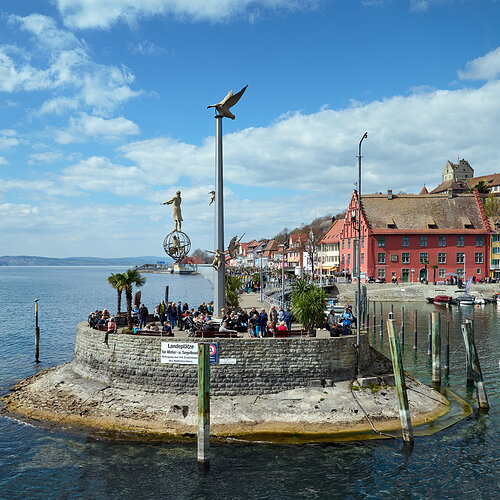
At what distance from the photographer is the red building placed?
76.4 metres

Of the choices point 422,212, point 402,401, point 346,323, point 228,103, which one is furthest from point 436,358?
point 422,212

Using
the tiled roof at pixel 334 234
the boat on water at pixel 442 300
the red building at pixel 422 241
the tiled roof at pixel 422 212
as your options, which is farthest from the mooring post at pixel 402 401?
the tiled roof at pixel 334 234

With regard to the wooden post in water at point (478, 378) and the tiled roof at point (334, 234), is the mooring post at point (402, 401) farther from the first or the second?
the tiled roof at point (334, 234)

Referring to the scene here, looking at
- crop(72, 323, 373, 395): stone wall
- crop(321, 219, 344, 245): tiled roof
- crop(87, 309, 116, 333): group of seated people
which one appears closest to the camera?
crop(72, 323, 373, 395): stone wall

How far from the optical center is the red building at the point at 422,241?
76375mm

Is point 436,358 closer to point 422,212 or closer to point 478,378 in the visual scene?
point 478,378

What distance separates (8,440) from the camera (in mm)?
18781

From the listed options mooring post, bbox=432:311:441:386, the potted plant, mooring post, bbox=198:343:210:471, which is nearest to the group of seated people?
mooring post, bbox=198:343:210:471

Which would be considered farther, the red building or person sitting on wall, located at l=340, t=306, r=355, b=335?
the red building

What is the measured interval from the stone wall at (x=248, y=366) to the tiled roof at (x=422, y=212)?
5820cm

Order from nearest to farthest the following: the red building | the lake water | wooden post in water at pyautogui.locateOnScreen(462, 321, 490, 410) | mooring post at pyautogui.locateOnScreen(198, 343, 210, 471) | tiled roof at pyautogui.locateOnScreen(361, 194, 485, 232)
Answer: the lake water
mooring post at pyautogui.locateOnScreen(198, 343, 210, 471)
wooden post in water at pyautogui.locateOnScreen(462, 321, 490, 410)
the red building
tiled roof at pyautogui.locateOnScreen(361, 194, 485, 232)

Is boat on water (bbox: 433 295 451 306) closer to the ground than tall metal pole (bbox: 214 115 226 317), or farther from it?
closer to the ground

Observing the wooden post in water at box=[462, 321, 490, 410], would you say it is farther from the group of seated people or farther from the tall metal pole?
the group of seated people

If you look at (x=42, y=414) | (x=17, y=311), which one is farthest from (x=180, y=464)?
(x=17, y=311)
